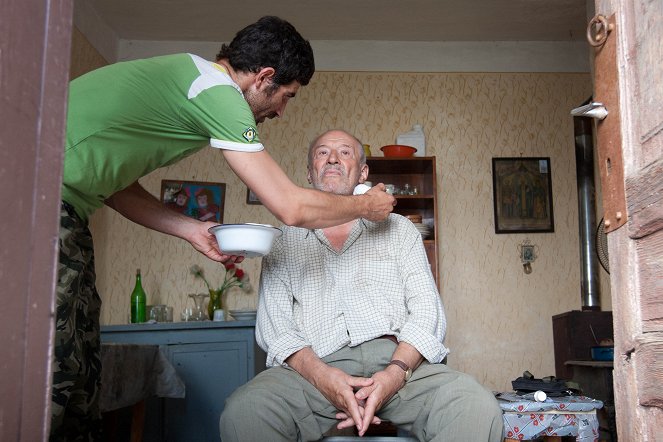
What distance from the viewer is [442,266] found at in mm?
5434

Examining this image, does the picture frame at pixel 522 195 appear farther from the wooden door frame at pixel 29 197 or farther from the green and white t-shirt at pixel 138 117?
the wooden door frame at pixel 29 197

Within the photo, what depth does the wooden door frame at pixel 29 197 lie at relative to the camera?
22.7 inches

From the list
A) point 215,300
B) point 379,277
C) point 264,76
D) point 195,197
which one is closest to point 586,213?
point 215,300

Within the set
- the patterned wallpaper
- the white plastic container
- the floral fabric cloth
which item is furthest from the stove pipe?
the floral fabric cloth

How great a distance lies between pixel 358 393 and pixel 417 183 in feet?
12.1

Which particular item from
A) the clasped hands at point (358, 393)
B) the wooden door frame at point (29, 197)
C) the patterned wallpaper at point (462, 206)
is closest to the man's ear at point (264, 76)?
the clasped hands at point (358, 393)

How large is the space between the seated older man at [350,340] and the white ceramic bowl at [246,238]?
452 mm

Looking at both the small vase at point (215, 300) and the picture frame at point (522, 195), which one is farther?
the picture frame at point (522, 195)

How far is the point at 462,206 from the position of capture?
5.50 meters

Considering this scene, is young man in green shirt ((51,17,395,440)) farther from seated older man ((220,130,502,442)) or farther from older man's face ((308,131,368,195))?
older man's face ((308,131,368,195))

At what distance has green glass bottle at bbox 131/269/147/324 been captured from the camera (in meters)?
4.79

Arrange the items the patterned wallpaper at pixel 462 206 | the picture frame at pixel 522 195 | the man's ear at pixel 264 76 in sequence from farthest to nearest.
→ the picture frame at pixel 522 195, the patterned wallpaper at pixel 462 206, the man's ear at pixel 264 76

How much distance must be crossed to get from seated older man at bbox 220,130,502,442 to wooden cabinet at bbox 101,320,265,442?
1367mm

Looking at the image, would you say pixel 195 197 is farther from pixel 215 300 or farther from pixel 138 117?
pixel 138 117
